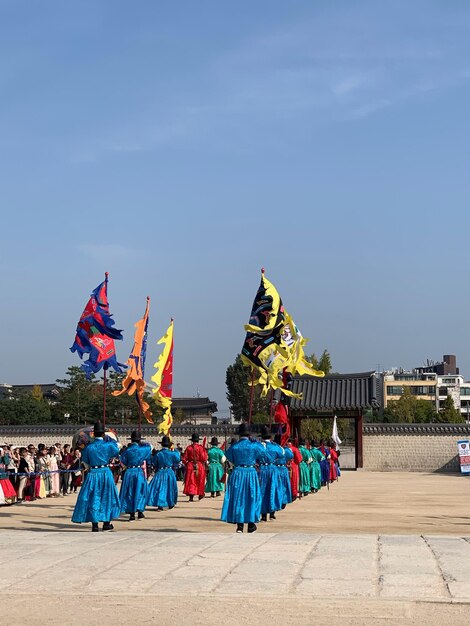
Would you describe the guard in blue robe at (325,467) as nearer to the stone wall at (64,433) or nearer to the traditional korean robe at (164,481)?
the stone wall at (64,433)

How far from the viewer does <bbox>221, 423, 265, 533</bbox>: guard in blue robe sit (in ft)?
45.4

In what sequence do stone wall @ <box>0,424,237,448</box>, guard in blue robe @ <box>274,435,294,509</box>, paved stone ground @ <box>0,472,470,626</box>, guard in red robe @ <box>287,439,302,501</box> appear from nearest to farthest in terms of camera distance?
paved stone ground @ <box>0,472,470,626</box>, guard in blue robe @ <box>274,435,294,509</box>, guard in red robe @ <box>287,439,302,501</box>, stone wall @ <box>0,424,237,448</box>

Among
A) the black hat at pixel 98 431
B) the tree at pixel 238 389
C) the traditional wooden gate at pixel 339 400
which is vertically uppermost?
the tree at pixel 238 389

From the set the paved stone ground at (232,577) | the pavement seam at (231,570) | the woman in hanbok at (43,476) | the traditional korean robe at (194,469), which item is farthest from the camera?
the woman in hanbok at (43,476)

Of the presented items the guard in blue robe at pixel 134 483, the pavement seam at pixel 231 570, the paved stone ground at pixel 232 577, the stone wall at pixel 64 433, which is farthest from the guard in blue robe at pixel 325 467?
the pavement seam at pixel 231 570

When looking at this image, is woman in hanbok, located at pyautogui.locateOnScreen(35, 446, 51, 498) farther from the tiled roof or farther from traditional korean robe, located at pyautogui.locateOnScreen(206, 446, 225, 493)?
the tiled roof

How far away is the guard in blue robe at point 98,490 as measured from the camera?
13828 millimetres

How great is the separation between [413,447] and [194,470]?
19.1m

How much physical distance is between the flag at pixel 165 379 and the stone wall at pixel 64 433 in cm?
1114

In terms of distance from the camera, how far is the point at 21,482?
22.2 m

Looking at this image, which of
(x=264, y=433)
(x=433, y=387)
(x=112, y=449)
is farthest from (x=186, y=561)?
(x=433, y=387)

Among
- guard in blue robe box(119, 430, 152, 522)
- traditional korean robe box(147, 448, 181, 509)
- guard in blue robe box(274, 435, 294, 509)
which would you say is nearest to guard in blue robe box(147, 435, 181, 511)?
traditional korean robe box(147, 448, 181, 509)

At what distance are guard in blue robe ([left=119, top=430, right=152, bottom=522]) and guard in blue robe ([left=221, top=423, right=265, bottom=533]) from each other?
→ 2726 millimetres

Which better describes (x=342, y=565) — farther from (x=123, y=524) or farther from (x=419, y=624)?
(x=123, y=524)
